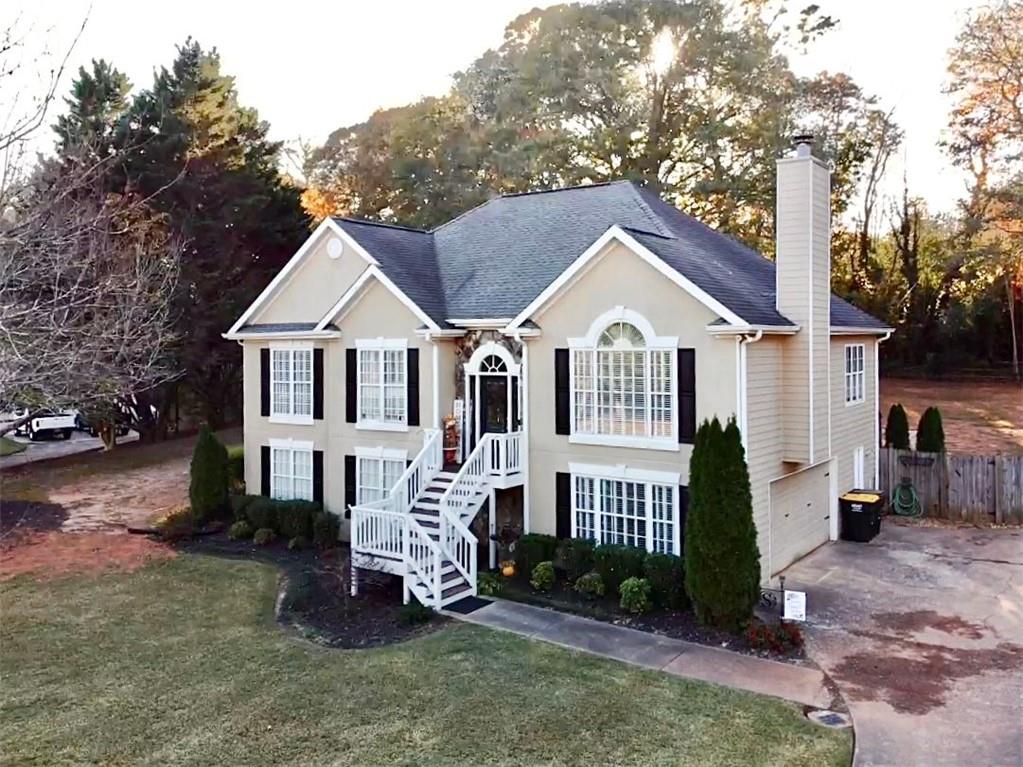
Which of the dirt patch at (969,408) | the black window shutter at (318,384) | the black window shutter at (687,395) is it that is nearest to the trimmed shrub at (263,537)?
the black window shutter at (318,384)

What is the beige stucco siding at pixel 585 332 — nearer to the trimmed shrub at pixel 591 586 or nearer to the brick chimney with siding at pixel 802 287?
the trimmed shrub at pixel 591 586

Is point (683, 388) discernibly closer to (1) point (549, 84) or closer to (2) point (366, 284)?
(2) point (366, 284)

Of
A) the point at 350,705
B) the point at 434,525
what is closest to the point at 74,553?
the point at 434,525

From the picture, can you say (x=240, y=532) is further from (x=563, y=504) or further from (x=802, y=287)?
(x=802, y=287)

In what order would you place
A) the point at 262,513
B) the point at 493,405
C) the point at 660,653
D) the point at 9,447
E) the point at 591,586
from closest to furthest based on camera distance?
the point at 660,653
the point at 591,586
the point at 493,405
the point at 262,513
the point at 9,447

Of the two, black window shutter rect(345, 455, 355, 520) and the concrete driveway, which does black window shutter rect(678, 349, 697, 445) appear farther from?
black window shutter rect(345, 455, 355, 520)

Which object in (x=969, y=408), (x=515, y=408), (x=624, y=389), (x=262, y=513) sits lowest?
(x=262, y=513)
